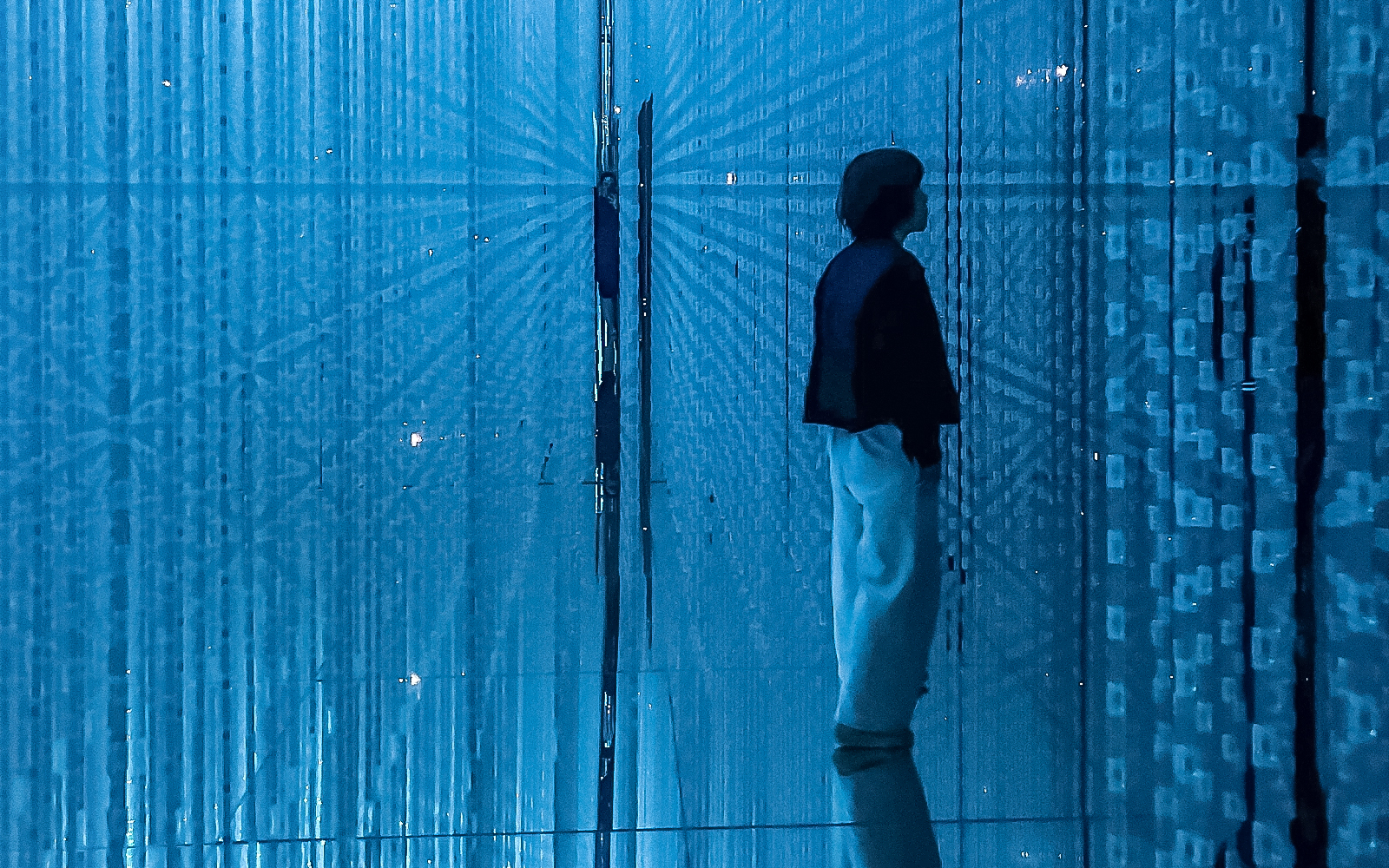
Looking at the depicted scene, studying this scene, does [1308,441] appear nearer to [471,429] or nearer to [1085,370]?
[1085,370]

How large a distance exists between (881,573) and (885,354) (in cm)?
34

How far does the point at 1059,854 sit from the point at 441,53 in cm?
161

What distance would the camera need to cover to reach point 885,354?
1.47 metres

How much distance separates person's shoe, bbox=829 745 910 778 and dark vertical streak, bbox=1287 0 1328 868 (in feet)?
1.73

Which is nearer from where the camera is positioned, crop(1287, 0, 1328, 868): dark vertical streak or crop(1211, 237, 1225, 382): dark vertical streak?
crop(1287, 0, 1328, 868): dark vertical streak

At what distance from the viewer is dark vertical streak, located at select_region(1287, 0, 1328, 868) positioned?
127 centimetres

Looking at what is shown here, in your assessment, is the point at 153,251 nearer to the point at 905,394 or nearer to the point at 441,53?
the point at 441,53

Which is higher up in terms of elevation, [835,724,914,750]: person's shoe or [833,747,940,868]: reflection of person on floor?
[835,724,914,750]: person's shoe

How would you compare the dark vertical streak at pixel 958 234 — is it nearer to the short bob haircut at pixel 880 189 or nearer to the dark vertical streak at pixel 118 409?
the short bob haircut at pixel 880 189

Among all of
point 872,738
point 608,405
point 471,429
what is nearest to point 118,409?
point 471,429

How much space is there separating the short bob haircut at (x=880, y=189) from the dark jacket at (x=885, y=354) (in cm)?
5

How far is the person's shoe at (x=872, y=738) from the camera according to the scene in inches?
60.3

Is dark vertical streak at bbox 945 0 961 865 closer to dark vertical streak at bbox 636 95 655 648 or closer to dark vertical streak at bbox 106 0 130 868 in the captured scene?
dark vertical streak at bbox 636 95 655 648

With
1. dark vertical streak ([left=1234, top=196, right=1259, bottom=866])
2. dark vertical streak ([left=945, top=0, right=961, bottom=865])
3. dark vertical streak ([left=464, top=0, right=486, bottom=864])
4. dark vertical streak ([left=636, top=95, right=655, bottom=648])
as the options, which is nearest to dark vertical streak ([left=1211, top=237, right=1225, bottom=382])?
dark vertical streak ([left=1234, top=196, right=1259, bottom=866])
